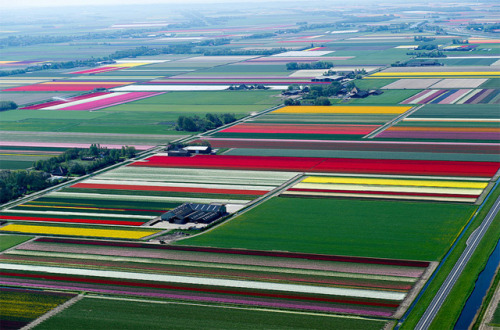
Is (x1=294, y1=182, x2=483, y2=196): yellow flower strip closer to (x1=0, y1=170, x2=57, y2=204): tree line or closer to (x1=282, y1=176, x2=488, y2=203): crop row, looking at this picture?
(x1=282, y1=176, x2=488, y2=203): crop row

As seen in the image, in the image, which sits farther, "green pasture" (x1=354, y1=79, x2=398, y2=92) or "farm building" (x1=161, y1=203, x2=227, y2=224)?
"green pasture" (x1=354, y1=79, x2=398, y2=92)

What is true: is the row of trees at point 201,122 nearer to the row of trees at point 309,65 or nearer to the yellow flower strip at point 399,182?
the yellow flower strip at point 399,182

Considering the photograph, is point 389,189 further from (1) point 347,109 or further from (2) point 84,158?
(1) point 347,109

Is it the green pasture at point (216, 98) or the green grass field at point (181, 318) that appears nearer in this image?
the green grass field at point (181, 318)

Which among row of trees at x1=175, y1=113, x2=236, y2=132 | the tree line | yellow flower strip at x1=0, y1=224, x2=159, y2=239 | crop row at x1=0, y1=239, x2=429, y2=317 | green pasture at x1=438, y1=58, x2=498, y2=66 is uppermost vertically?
green pasture at x1=438, y1=58, x2=498, y2=66

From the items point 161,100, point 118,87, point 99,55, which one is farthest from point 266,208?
point 99,55

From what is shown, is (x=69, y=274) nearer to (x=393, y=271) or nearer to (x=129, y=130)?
(x=393, y=271)

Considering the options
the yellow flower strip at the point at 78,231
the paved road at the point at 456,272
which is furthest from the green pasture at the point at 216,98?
the paved road at the point at 456,272

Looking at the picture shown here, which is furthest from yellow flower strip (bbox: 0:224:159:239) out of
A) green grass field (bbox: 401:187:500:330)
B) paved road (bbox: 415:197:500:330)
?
paved road (bbox: 415:197:500:330)
